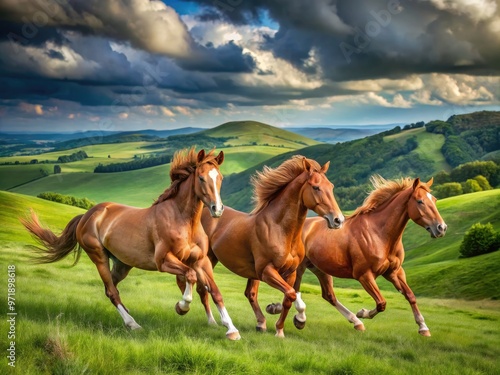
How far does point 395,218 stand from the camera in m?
11.7

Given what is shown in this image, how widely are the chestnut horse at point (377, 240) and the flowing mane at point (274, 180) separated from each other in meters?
2.25

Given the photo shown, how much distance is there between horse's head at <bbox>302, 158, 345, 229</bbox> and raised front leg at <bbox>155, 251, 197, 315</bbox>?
2.47 metres

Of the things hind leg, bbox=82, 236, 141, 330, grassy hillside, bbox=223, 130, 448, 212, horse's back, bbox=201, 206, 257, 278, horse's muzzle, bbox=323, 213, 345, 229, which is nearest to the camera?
horse's muzzle, bbox=323, 213, 345, 229

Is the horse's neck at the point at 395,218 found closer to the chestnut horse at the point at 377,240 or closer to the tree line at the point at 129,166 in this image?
the chestnut horse at the point at 377,240

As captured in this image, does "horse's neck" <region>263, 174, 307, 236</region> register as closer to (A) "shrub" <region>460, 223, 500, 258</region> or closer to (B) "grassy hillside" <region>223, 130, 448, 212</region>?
(A) "shrub" <region>460, 223, 500, 258</region>

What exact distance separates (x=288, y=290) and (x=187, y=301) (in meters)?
1.83

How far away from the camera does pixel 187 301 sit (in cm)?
918

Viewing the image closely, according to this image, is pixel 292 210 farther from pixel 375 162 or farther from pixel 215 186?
pixel 375 162

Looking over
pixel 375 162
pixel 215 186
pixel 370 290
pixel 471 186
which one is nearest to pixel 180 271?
pixel 215 186

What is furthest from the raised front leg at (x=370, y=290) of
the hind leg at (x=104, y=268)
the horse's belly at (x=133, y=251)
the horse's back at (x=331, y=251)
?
the hind leg at (x=104, y=268)

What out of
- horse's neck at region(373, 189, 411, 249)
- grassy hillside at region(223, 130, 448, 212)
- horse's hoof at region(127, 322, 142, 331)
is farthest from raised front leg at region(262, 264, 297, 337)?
grassy hillside at region(223, 130, 448, 212)

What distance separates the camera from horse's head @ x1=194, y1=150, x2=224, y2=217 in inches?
344

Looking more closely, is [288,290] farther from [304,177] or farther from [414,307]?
[414,307]

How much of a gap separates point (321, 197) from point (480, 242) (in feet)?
98.5
